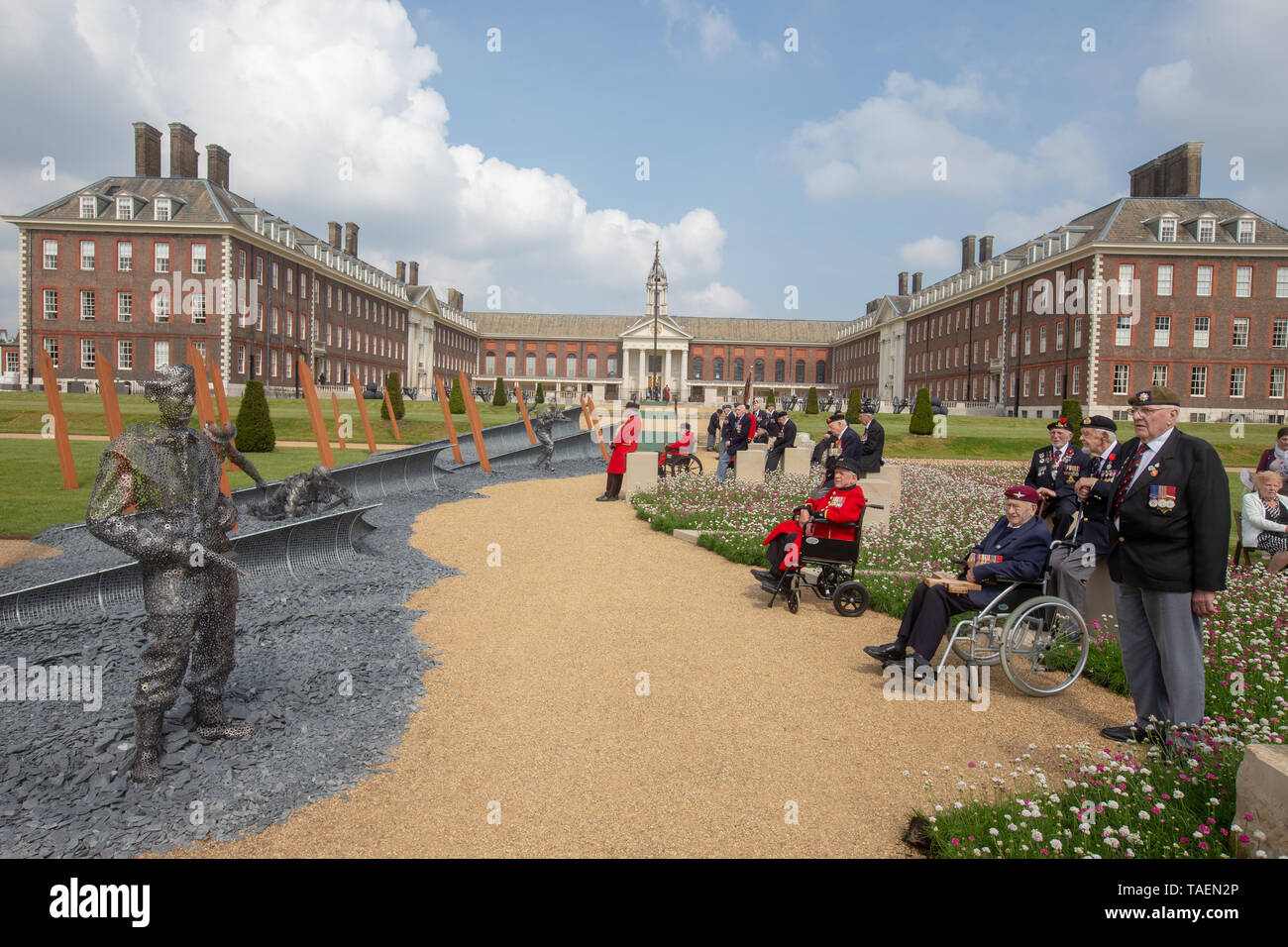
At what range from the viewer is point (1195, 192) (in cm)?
4572

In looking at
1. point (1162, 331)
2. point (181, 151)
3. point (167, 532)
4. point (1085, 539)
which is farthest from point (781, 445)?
point (181, 151)

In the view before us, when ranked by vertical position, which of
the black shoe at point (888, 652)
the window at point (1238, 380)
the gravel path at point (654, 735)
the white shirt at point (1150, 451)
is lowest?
the gravel path at point (654, 735)

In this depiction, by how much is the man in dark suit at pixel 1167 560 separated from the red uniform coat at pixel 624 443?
10.6 meters

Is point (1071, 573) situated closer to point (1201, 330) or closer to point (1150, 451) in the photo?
point (1150, 451)

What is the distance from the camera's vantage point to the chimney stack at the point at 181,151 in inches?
1859

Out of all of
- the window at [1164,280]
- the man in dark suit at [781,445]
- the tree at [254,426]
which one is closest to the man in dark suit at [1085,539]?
the man in dark suit at [781,445]

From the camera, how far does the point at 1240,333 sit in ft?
143

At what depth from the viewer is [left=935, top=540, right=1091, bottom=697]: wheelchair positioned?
5.41 m

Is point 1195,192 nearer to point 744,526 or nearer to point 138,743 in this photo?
point 744,526

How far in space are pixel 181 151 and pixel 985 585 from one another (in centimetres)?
5556

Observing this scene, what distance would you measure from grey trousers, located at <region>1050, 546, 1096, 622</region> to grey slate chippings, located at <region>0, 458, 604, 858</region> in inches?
184

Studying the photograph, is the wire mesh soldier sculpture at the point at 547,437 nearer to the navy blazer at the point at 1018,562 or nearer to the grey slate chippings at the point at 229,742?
the grey slate chippings at the point at 229,742

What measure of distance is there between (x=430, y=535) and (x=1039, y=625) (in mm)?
7950

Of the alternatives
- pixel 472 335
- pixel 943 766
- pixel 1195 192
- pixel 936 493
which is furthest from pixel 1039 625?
pixel 472 335
